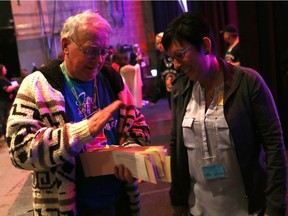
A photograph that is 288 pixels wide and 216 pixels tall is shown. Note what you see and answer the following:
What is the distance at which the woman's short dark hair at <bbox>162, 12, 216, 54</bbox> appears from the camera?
58.1 inches

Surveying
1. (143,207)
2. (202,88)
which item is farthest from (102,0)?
(202,88)

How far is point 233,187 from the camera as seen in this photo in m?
1.53

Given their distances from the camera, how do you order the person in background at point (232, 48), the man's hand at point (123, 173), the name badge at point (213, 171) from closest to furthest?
the man's hand at point (123, 173), the name badge at point (213, 171), the person in background at point (232, 48)

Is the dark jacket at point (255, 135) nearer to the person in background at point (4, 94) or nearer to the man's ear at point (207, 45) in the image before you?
the man's ear at point (207, 45)

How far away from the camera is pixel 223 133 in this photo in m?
1.50

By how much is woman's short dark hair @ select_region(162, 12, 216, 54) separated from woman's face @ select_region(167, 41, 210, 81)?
19mm

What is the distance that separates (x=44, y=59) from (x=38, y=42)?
1.87ft

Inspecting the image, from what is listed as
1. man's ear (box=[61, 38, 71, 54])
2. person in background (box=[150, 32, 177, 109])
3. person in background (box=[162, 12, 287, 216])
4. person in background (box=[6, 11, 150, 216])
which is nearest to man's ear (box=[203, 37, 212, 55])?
person in background (box=[162, 12, 287, 216])

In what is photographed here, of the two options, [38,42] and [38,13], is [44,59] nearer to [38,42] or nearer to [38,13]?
[38,42]

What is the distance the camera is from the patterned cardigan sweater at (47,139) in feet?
4.31

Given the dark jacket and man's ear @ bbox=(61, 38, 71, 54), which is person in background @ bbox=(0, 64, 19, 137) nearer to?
man's ear @ bbox=(61, 38, 71, 54)

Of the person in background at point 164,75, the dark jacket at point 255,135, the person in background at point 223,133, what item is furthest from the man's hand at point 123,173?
the person in background at point 164,75

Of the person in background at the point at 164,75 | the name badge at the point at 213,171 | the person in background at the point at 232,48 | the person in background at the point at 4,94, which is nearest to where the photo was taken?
the name badge at the point at 213,171

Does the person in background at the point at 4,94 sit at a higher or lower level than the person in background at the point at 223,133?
lower
